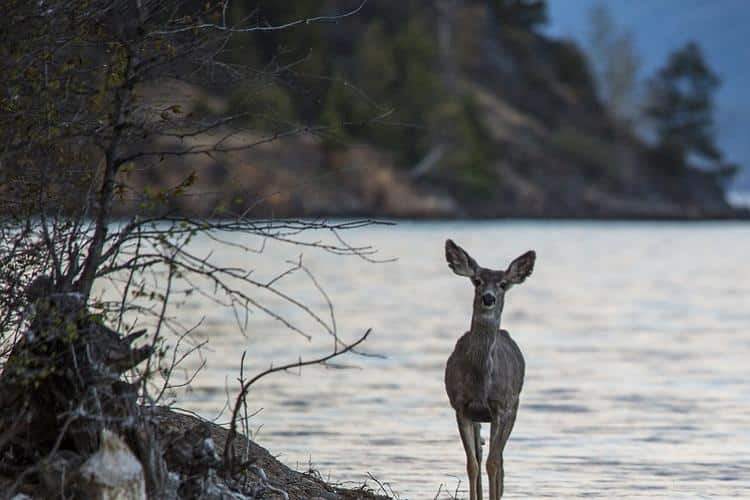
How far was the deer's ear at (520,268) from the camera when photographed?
1306 cm

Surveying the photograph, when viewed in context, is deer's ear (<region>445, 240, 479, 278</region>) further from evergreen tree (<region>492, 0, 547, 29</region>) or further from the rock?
evergreen tree (<region>492, 0, 547, 29</region>)

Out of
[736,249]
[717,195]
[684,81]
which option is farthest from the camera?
[684,81]

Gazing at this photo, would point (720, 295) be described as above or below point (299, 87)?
above

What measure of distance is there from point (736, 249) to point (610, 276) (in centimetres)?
3189

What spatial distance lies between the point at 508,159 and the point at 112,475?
405 feet

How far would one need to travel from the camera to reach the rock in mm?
9711

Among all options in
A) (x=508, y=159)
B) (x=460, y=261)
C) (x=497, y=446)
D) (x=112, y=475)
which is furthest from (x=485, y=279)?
(x=508, y=159)

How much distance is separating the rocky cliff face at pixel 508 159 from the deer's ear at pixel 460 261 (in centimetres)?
8387

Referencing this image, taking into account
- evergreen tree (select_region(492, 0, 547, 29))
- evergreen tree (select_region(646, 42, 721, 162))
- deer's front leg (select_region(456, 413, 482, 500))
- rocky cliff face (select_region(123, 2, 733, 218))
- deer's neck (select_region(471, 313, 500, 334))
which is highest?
evergreen tree (select_region(492, 0, 547, 29))

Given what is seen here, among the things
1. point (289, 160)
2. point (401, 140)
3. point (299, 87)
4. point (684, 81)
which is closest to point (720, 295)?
point (299, 87)

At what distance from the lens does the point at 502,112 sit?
140 meters

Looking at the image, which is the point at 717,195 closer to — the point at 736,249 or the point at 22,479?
the point at 736,249

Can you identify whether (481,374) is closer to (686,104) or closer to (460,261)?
(460,261)

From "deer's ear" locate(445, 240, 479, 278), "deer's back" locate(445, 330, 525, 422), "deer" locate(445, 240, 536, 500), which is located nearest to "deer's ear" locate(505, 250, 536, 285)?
"deer" locate(445, 240, 536, 500)
